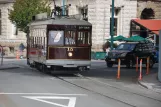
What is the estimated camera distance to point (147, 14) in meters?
52.2

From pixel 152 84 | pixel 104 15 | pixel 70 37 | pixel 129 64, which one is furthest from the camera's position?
pixel 104 15

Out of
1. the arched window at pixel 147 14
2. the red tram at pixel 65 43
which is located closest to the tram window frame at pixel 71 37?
the red tram at pixel 65 43

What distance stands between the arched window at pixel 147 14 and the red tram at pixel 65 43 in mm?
28037

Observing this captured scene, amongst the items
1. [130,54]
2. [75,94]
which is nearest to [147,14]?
[130,54]

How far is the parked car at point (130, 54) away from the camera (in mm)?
31609

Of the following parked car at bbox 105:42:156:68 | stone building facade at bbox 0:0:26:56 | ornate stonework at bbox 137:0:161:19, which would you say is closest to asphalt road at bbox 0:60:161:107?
parked car at bbox 105:42:156:68

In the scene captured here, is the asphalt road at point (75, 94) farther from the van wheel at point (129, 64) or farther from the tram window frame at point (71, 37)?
the van wheel at point (129, 64)

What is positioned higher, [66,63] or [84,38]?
[84,38]

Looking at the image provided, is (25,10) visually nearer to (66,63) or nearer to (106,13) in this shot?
(106,13)

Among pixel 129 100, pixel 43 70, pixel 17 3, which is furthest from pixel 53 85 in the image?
pixel 17 3

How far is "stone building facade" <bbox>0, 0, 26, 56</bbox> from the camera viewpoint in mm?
54672

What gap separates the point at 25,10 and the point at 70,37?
24.0 m

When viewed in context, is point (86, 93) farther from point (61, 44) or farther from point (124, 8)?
point (124, 8)

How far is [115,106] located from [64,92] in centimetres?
355
